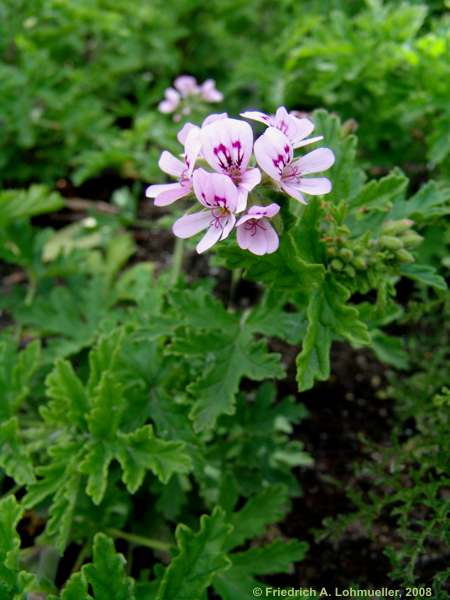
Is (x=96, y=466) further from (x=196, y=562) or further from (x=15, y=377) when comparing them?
(x=15, y=377)

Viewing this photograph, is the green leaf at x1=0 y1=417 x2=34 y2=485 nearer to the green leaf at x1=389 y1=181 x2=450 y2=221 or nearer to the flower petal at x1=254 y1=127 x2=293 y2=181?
the flower petal at x1=254 y1=127 x2=293 y2=181

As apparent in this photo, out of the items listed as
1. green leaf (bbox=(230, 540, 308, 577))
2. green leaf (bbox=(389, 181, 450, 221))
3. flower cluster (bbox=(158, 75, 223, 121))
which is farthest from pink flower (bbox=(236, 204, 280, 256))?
flower cluster (bbox=(158, 75, 223, 121))

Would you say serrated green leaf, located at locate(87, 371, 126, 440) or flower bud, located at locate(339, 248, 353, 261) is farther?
serrated green leaf, located at locate(87, 371, 126, 440)

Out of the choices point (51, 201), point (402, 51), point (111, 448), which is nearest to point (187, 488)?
point (111, 448)

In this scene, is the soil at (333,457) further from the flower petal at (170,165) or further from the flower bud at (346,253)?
the flower petal at (170,165)

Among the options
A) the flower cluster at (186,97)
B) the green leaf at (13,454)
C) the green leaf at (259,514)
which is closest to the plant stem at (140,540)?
the green leaf at (259,514)
